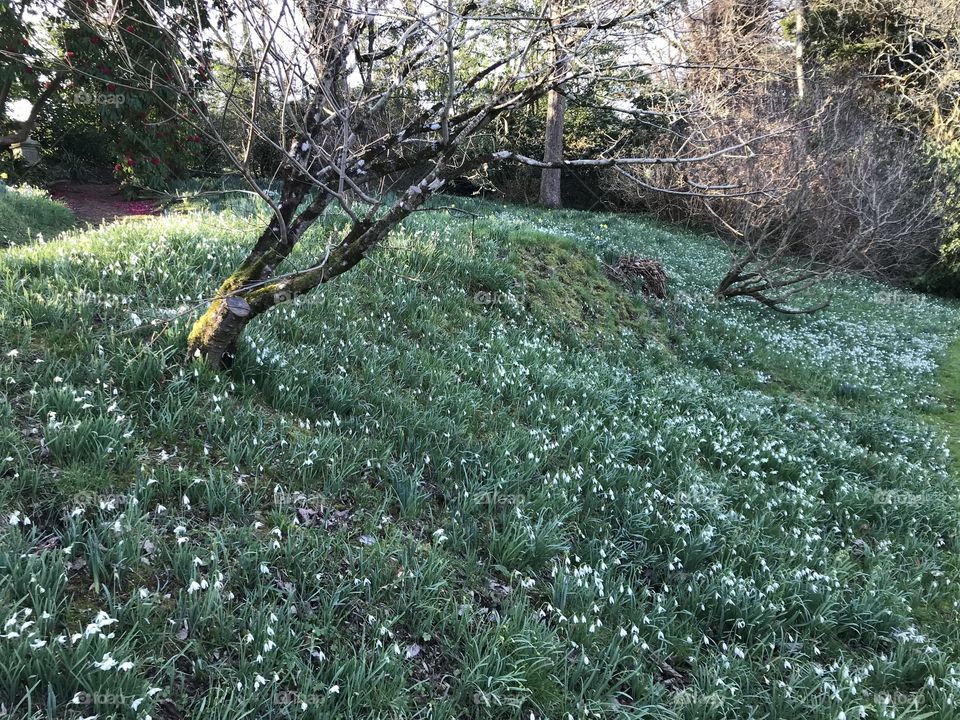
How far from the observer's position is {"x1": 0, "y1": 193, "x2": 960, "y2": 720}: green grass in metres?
2.54

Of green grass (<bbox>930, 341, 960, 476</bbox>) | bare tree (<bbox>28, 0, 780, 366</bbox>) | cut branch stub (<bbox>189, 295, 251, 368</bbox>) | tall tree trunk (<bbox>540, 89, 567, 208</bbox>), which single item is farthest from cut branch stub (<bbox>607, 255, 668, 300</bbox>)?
tall tree trunk (<bbox>540, 89, 567, 208</bbox>)

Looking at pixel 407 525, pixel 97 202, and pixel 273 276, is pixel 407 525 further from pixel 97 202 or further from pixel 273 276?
pixel 97 202

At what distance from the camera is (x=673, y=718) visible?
2.83m

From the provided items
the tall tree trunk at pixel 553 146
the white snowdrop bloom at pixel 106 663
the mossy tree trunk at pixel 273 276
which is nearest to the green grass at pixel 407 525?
the white snowdrop bloom at pixel 106 663

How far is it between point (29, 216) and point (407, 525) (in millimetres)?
10299

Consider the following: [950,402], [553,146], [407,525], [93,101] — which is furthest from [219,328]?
[553,146]

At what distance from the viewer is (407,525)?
3.63 metres

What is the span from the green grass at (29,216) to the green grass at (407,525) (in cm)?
428

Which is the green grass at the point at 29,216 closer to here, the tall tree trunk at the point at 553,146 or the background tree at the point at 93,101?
the background tree at the point at 93,101

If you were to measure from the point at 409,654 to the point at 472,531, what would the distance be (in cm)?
96

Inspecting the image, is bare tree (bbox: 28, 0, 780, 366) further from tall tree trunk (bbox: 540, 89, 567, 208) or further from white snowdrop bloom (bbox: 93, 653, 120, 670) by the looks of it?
tall tree trunk (bbox: 540, 89, 567, 208)

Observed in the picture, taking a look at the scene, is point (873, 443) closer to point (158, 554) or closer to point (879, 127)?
point (158, 554)

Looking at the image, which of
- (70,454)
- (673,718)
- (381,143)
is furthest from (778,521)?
(70,454)

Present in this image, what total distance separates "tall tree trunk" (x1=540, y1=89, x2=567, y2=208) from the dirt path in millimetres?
11953
